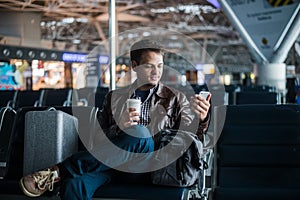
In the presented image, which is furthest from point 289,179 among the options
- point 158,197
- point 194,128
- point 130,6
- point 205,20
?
point 205,20

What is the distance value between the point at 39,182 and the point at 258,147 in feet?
5.13

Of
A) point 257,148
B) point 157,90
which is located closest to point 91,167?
point 157,90

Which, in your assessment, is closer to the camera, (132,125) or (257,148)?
(132,125)

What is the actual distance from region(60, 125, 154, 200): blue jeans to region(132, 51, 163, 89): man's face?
1.54ft

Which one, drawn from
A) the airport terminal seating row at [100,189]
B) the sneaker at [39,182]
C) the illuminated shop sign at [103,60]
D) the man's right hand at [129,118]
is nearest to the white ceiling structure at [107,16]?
the illuminated shop sign at [103,60]

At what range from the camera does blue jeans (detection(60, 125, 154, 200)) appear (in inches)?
119

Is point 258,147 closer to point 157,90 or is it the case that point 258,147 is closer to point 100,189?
point 157,90

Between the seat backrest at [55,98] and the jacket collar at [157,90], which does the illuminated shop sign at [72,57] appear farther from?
the jacket collar at [157,90]

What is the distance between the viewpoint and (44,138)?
141 inches

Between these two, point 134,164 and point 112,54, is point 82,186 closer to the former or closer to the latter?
point 134,164

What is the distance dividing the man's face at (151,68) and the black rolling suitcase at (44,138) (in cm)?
66

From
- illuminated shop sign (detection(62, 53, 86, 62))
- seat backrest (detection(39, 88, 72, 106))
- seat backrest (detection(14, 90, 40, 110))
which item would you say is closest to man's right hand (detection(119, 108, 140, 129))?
seat backrest (detection(39, 88, 72, 106))

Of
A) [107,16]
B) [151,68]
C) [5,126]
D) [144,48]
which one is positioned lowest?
[5,126]

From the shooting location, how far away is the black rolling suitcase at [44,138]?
140 inches
